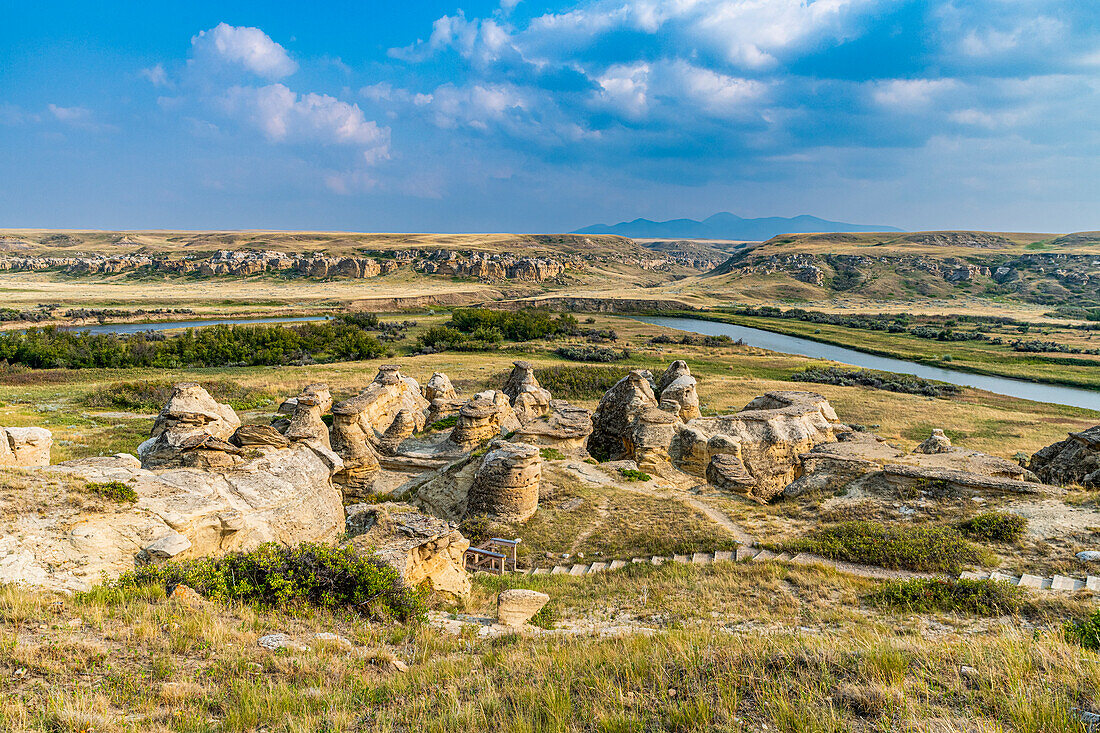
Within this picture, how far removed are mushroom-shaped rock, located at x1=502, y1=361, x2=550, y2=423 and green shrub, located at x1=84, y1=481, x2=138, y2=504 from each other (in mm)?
19119

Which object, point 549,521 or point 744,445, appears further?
point 744,445

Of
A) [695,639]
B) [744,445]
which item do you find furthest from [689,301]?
[695,639]

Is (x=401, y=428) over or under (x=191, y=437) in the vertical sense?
under

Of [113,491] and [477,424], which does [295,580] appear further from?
[477,424]

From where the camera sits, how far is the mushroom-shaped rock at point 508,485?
16.5 meters

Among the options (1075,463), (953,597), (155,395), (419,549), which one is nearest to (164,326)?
(155,395)

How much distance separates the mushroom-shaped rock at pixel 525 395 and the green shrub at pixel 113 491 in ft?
62.7

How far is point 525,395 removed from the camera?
29500mm

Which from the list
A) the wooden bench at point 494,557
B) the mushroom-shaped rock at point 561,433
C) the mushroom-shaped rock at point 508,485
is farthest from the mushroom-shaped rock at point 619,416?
the wooden bench at point 494,557

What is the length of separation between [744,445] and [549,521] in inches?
361

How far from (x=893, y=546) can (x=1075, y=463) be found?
11712 millimetres

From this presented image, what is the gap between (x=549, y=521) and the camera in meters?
16.5

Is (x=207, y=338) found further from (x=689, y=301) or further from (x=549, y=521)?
(x=689, y=301)

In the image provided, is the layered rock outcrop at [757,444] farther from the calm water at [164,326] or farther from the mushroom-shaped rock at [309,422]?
the calm water at [164,326]
